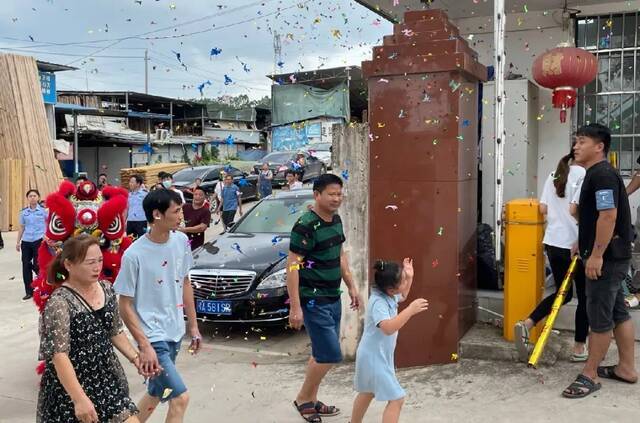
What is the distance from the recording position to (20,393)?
5590 mm

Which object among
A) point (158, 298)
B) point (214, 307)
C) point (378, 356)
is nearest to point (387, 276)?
point (378, 356)

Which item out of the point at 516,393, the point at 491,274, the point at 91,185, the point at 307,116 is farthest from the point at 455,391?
the point at 307,116

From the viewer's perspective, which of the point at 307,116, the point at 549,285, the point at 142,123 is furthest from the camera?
the point at 142,123

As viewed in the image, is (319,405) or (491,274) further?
(491,274)

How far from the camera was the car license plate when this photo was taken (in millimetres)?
6965

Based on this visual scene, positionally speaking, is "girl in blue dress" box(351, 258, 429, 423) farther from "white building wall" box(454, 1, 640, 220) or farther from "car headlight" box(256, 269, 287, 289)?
"white building wall" box(454, 1, 640, 220)

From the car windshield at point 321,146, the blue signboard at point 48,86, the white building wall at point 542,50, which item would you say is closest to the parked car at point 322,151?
the car windshield at point 321,146

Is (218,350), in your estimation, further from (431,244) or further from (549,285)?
(549,285)

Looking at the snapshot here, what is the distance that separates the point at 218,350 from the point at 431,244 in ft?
9.09

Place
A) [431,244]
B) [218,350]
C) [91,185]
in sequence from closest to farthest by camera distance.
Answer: [431,244]
[91,185]
[218,350]

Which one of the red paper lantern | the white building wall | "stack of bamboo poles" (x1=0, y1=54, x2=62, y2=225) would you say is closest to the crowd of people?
the red paper lantern

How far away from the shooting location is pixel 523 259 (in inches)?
210

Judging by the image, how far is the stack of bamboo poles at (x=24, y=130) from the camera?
1864 cm

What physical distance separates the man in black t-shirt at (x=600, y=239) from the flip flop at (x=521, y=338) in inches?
19.3
